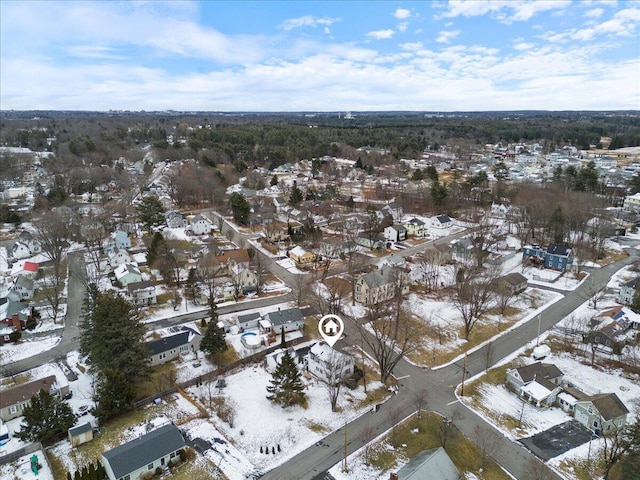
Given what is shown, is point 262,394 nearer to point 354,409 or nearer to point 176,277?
point 354,409

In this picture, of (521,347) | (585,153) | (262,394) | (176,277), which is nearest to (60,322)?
(176,277)

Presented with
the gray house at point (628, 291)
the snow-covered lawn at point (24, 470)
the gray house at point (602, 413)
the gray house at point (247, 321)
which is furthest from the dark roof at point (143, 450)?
the gray house at point (628, 291)

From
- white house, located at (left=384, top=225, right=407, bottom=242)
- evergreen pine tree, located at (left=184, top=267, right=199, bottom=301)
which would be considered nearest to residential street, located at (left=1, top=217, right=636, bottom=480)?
evergreen pine tree, located at (left=184, top=267, right=199, bottom=301)

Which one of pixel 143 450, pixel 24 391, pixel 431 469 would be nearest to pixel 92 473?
pixel 143 450

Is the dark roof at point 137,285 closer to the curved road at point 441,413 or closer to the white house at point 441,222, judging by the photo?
the curved road at point 441,413

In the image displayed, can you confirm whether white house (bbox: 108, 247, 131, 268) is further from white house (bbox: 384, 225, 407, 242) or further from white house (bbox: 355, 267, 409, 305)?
white house (bbox: 384, 225, 407, 242)
